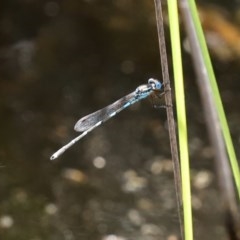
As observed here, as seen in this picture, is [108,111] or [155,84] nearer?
[155,84]

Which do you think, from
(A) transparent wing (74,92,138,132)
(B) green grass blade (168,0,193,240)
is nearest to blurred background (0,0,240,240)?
(A) transparent wing (74,92,138,132)

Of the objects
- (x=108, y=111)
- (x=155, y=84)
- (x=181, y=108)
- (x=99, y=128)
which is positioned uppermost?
(x=99, y=128)

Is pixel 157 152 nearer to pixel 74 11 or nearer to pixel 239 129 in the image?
pixel 239 129

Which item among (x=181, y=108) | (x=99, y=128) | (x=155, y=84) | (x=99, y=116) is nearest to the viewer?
(x=181, y=108)

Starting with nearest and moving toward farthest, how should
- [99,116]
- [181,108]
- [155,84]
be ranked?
[181,108] → [155,84] → [99,116]

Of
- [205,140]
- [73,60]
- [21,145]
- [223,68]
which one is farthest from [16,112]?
[223,68]

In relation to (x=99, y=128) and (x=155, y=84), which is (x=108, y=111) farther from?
(x=99, y=128)

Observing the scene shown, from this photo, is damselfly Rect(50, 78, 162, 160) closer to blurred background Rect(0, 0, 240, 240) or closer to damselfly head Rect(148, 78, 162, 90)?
damselfly head Rect(148, 78, 162, 90)

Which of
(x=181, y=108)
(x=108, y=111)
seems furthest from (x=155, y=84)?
(x=181, y=108)

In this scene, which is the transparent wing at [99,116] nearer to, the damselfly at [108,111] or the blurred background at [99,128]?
the damselfly at [108,111]
